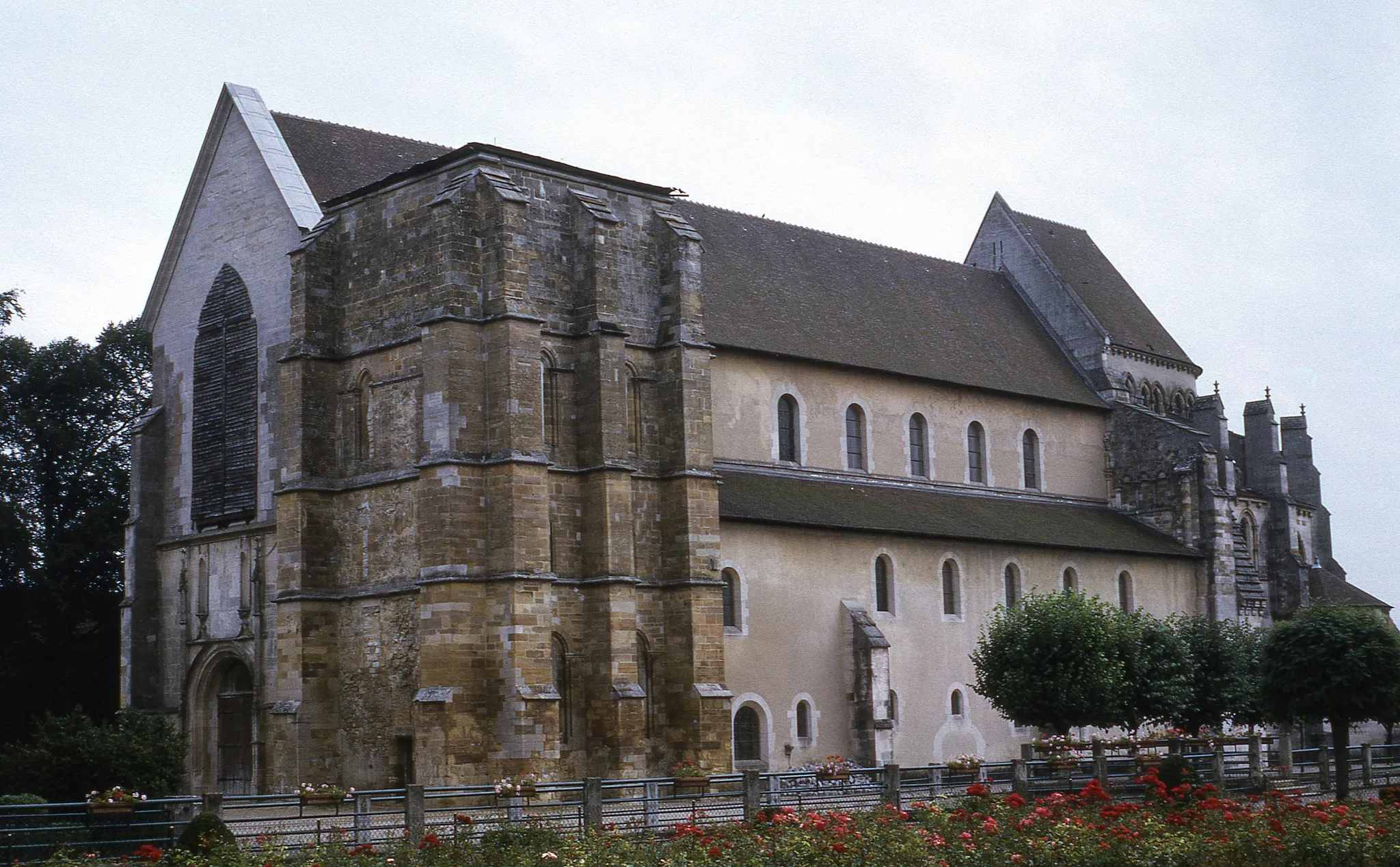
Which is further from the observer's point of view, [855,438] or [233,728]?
[855,438]

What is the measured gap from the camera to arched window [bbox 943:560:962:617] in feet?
145

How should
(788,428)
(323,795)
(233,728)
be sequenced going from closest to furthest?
(323,795) → (233,728) → (788,428)

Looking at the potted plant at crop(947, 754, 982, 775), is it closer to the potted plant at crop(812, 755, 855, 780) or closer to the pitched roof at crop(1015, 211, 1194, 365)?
→ the potted plant at crop(812, 755, 855, 780)

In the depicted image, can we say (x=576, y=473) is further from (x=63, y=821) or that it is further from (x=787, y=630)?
(x=63, y=821)

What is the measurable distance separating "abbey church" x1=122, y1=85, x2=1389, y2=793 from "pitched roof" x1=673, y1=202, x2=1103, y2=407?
16cm

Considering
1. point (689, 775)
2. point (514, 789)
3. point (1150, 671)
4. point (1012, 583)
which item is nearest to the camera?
point (514, 789)

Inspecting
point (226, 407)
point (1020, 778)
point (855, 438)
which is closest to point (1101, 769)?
point (1020, 778)

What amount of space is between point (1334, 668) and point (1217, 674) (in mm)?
10434

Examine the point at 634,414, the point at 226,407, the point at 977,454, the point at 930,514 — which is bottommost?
the point at 930,514

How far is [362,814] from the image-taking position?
22328 millimetres

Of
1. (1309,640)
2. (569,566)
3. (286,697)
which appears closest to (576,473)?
(569,566)

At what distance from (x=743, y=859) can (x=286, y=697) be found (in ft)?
61.4

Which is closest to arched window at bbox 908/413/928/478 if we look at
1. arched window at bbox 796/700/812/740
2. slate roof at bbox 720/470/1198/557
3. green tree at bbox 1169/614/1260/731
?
slate roof at bbox 720/470/1198/557

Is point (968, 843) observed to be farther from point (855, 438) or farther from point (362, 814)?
point (855, 438)
